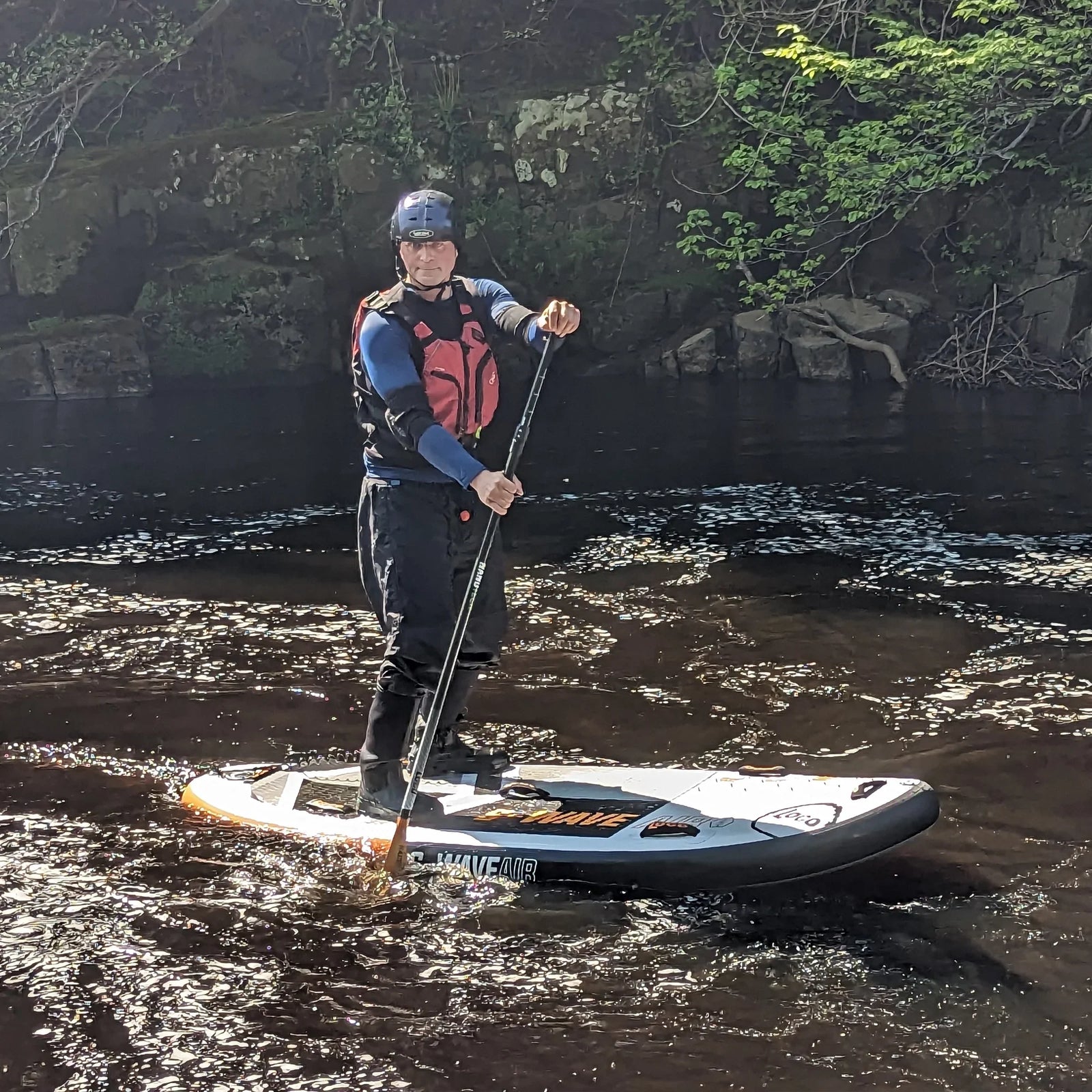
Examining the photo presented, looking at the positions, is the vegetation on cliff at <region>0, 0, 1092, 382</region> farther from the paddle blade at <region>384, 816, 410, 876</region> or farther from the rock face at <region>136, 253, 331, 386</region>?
the paddle blade at <region>384, 816, 410, 876</region>

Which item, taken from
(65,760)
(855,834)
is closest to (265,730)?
(65,760)

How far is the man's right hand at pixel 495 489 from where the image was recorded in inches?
175

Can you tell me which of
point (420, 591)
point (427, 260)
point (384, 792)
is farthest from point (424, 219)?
point (384, 792)

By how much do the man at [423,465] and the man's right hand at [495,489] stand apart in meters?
0.05

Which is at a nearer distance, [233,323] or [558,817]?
[558,817]

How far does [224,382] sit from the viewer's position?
18.5 metres

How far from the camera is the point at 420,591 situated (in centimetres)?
480

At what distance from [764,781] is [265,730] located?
2.37 meters

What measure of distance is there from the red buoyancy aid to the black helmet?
20cm

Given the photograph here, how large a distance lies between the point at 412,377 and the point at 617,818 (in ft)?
5.57

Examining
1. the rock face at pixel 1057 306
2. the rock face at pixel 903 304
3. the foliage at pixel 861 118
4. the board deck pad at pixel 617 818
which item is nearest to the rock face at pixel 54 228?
the foliage at pixel 861 118

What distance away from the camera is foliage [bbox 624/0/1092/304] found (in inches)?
574

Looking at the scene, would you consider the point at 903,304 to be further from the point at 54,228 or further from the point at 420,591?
the point at 420,591


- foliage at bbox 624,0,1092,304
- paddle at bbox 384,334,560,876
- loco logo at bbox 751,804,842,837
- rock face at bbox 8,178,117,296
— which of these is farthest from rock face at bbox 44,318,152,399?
loco logo at bbox 751,804,842,837
